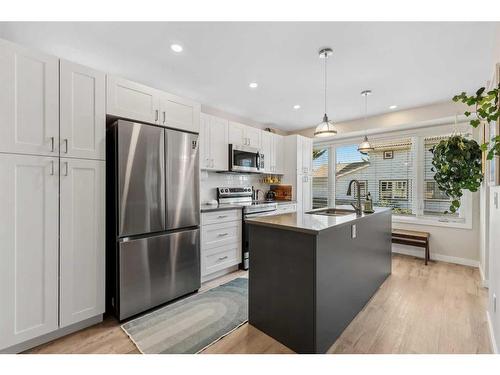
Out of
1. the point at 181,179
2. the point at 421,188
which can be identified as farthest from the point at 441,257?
the point at 181,179

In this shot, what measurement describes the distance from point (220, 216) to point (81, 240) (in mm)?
1540

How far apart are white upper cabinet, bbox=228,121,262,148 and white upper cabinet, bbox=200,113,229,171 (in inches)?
5.2

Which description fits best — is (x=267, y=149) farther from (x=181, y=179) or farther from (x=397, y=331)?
(x=397, y=331)

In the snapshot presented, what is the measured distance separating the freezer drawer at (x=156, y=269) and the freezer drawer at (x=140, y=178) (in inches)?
6.6

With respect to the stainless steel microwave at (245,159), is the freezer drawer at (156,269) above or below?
below

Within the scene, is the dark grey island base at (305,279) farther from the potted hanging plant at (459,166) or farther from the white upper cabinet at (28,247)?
the white upper cabinet at (28,247)

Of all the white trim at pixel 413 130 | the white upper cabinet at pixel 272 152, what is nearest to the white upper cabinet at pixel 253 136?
the white upper cabinet at pixel 272 152

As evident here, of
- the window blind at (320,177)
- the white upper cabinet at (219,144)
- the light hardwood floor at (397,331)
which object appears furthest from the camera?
the window blind at (320,177)

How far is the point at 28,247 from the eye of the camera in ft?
5.53

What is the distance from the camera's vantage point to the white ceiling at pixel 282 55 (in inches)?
76.6

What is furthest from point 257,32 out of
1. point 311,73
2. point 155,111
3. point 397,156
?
point 397,156

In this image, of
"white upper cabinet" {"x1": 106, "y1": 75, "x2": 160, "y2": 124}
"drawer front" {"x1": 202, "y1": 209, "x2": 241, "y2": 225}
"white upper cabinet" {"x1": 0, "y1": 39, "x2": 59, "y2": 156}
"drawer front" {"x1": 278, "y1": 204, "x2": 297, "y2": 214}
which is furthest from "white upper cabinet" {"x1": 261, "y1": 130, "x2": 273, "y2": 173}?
"white upper cabinet" {"x1": 0, "y1": 39, "x2": 59, "y2": 156}

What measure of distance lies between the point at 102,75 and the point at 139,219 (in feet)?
4.32

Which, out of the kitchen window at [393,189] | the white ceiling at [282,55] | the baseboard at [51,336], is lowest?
the baseboard at [51,336]
